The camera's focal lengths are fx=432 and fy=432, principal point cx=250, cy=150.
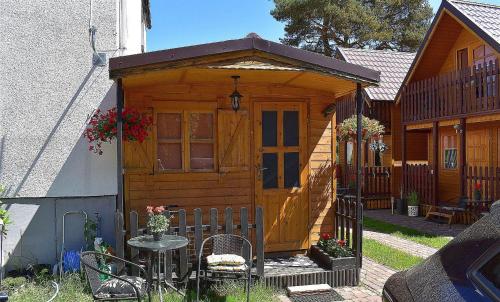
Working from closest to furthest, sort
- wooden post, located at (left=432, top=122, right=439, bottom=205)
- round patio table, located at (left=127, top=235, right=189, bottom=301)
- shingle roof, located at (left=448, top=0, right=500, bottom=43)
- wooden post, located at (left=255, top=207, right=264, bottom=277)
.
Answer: round patio table, located at (left=127, top=235, right=189, bottom=301) < wooden post, located at (left=255, top=207, right=264, bottom=277) < shingle roof, located at (left=448, top=0, right=500, bottom=43) < wooden post, located at (left=432, top=122, right=439, bottom=205)

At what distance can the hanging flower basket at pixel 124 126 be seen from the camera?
5961mm

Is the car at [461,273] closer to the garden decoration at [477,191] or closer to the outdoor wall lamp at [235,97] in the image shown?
the outdoor wall lamp at [235,97]

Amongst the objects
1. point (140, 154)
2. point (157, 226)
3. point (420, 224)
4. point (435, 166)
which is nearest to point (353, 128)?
point (435, 166)

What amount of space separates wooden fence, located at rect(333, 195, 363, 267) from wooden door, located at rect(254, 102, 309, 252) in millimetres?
529

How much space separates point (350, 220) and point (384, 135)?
11.2 m

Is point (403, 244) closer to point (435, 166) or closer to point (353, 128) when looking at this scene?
point (353, 128)

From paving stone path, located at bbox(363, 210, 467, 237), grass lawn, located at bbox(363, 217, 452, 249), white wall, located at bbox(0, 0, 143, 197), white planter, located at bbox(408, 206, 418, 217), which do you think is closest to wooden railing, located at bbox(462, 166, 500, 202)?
paving stone path, located at bbox(363, 210, 467, 237)

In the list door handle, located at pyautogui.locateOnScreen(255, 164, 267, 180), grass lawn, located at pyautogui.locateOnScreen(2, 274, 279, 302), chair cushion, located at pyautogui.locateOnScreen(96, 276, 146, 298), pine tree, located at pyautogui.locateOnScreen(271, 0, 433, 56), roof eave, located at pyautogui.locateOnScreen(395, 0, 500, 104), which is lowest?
grass lawn, located at pyautogui.locateOnScreen(2, 274, 279, 302)

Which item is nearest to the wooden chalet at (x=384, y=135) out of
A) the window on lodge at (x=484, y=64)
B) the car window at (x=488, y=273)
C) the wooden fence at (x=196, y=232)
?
the window on lodge at (x=484, y=64)

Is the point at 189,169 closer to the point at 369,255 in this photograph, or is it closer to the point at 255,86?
the point at 255,86

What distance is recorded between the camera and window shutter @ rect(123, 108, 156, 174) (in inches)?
257

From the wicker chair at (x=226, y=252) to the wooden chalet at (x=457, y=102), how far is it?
25.1 feet

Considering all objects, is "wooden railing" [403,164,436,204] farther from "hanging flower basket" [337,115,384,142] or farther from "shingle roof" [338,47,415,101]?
"shingle roof" [338,47,415,101]

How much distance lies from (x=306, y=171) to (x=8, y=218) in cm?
456
